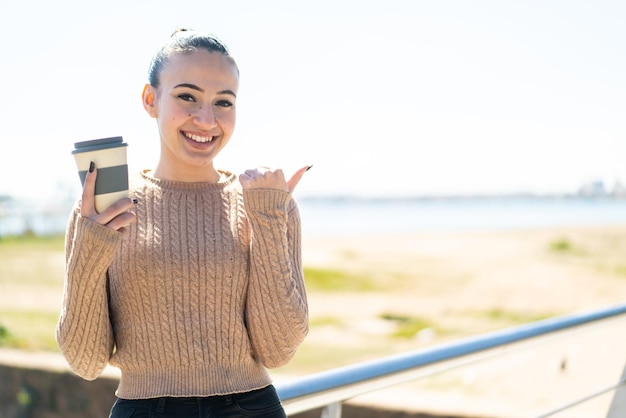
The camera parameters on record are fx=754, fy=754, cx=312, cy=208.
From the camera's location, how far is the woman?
149 cm

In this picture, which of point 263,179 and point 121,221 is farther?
point 263,179

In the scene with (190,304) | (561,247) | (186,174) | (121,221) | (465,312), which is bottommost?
(465,312)

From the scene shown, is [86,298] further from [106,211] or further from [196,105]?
[196,105]

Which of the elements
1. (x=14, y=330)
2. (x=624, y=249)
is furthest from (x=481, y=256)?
(x=14, y=330)

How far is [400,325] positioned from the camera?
15273mm

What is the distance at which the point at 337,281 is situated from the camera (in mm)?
21984

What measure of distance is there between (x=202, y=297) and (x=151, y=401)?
225 millimetres

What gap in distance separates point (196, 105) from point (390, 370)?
742 millimetres

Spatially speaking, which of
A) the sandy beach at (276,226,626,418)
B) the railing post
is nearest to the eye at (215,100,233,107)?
the railing post

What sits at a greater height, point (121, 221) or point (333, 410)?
point (121, 221)

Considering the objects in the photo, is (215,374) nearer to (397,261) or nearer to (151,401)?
(151,401)

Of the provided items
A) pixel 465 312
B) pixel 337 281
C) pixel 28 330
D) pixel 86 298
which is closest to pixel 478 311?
pixel 465 312

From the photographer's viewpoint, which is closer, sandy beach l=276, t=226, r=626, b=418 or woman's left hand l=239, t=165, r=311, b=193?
woman's left hand l=239, t=165, r=311, b=193

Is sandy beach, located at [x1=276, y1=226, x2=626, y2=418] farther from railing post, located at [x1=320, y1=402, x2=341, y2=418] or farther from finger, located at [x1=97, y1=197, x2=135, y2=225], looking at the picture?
finger, located at [x1=97, y1=197, x2=135, y2=225]
